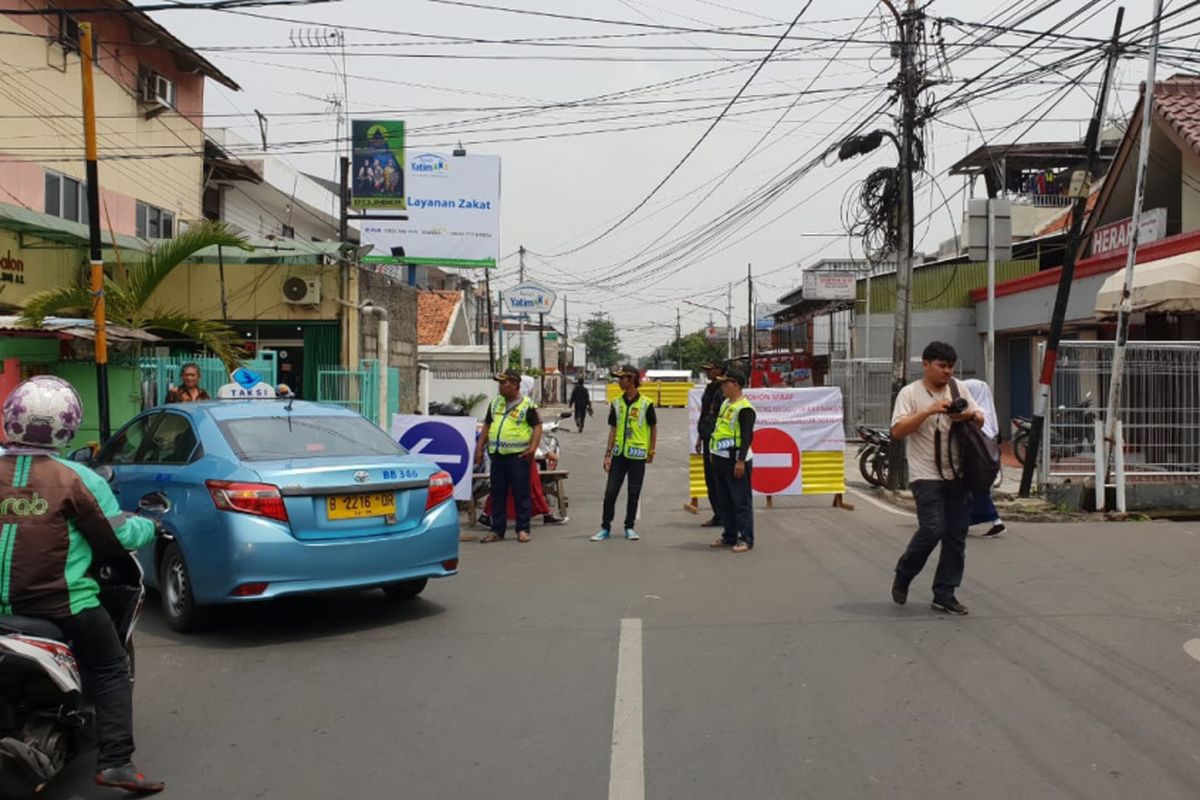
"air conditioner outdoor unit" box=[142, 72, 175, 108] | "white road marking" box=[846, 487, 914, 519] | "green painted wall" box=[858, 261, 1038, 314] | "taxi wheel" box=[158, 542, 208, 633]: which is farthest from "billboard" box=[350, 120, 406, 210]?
"taxi wheel" box=[158, 542, 208, 633]

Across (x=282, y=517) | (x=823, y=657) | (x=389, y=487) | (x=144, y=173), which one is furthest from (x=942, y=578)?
(x=144, y=173)

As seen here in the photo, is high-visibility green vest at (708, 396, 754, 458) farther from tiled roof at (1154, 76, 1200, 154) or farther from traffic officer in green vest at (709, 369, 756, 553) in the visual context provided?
tiled roof at (1154, 76, 1200, 154)

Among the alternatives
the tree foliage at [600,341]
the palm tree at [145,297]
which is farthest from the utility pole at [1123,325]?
the tree foliage at [600,341]

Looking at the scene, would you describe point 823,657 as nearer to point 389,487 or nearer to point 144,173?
point 389,487

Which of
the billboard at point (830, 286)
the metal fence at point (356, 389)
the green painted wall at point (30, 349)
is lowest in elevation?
the metal fence at point (356, 389)

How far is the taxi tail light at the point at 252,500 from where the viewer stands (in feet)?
20.5

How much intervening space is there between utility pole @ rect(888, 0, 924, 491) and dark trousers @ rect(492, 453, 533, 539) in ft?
21.9

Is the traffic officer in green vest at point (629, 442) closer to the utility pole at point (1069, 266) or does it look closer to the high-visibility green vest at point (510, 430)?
the high-visibility green vest at point (510, 430)

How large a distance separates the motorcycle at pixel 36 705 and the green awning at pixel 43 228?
13.3 meters

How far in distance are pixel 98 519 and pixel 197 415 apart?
3268mm

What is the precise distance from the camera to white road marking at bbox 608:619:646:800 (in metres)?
4.11

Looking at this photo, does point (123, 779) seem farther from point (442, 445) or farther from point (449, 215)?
point (449, 215)

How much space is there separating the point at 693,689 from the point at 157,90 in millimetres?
23837

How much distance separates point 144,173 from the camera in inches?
942
